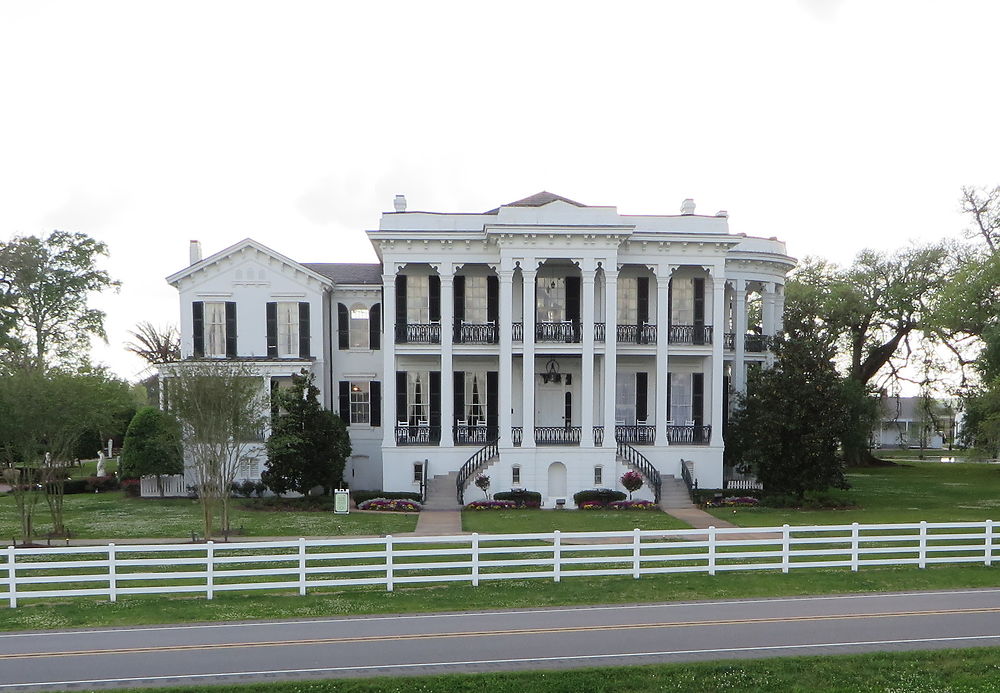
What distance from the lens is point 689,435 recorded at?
3114cm

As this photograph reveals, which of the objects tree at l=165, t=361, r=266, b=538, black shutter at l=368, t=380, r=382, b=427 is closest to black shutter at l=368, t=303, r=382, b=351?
black shutter at l=368, t=380, r=382, b=427

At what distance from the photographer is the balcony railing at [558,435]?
29.7 metres

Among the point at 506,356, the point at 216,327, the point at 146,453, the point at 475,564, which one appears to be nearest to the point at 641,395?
the point at 506,356

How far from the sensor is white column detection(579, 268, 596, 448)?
29000 mm

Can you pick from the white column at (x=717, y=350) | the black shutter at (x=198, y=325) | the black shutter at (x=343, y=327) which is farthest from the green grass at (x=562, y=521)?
the black shutter at (x=198, y=325)

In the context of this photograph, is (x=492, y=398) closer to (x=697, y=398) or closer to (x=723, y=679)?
(x=697, y=398)

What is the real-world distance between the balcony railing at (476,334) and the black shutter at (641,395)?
636 centimetres

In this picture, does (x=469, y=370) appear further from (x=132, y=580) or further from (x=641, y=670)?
(x=641, y=670)

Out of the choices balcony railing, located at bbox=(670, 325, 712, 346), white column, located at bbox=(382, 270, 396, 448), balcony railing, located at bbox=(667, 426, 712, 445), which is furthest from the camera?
balcony railing, located at bbox=(670, 325, 712, 346)

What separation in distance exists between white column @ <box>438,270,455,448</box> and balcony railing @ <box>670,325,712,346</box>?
9.15 meters

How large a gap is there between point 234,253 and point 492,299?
10.9 meters

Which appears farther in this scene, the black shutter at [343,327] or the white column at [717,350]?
the black shutter at [343,327]

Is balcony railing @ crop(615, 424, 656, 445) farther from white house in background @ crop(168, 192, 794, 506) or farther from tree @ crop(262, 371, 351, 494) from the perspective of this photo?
tree @ crop(262, 371, 351, 494)

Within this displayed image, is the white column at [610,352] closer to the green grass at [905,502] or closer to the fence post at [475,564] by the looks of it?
the green grass at [905,502]
